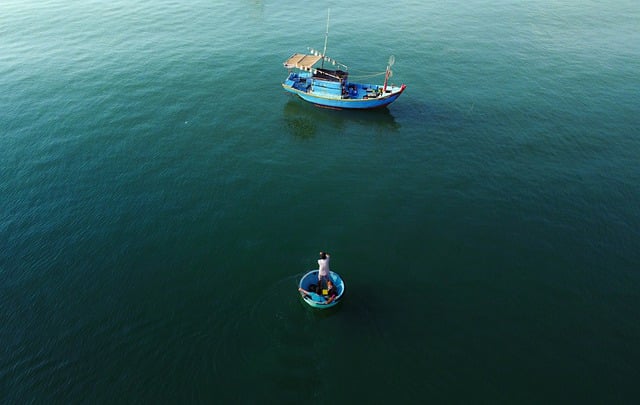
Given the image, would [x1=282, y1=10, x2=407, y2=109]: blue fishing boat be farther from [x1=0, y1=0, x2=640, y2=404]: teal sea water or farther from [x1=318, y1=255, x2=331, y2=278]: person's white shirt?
[x1=318, y1=255, x2=331, y2=278]: person's white shirt

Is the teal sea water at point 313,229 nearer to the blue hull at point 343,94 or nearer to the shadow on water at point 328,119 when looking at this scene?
the shadow on water at point 328,119

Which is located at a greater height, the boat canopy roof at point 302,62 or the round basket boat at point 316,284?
the boat canopy roof at point 302,62

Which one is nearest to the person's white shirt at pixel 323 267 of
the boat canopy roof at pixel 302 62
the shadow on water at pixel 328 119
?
the shadow on water at pixel 328 119

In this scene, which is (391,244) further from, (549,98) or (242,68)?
(242,68)

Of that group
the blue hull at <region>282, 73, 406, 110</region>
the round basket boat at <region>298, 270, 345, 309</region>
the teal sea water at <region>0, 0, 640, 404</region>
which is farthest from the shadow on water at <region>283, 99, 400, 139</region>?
the round basket boat at <region>298, 270, 345, 309</region>

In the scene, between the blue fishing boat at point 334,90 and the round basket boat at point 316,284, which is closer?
the round basket boat at point 316,284

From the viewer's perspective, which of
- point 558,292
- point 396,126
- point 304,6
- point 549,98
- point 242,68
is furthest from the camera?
point 304,6

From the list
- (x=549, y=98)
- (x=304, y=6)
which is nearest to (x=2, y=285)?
(x=549, y=98)
